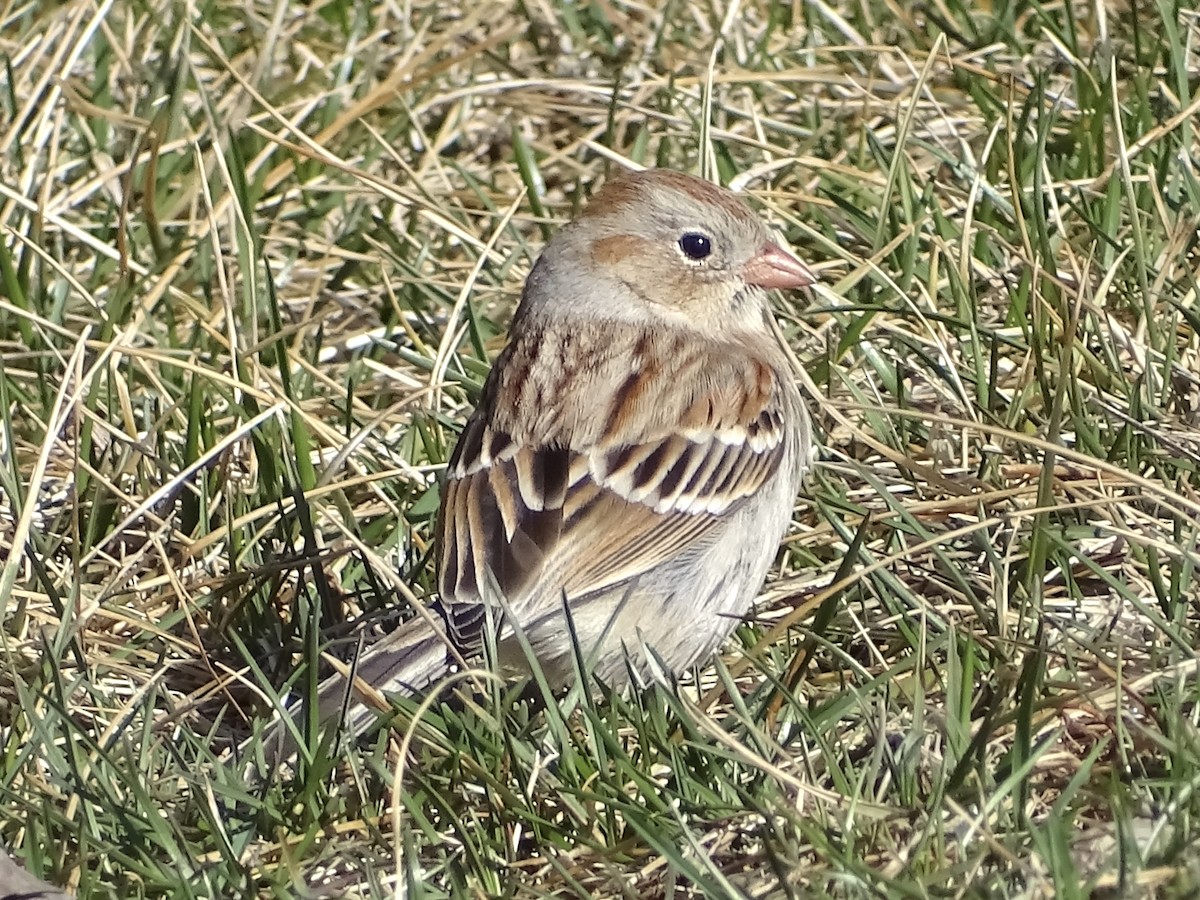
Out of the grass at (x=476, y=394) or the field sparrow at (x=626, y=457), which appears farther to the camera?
the field sparrow at (x=626, y=457)

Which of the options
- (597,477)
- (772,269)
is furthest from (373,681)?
(772,269)

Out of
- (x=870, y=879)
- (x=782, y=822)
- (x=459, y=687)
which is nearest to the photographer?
(x=870, y=879)

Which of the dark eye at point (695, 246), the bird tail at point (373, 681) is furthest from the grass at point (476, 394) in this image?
the dark eye at point (695, 246)

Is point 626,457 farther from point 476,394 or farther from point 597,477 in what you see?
point 476,394

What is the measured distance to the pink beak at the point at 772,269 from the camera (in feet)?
14.1

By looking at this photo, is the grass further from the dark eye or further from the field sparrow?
the dark eye

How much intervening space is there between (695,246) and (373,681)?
138 centimetres

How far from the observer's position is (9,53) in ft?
19.7

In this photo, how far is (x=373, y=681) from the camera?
11.2 ft

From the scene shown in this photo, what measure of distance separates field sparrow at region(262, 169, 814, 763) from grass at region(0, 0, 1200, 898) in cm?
14

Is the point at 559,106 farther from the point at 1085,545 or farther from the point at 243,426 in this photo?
the point at 1085,545

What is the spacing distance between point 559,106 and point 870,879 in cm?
347

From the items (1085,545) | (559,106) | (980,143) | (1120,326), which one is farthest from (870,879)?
(559,106)

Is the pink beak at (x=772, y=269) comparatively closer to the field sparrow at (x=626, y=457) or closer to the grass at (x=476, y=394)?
the field sparrow at (x=626, y=457)
